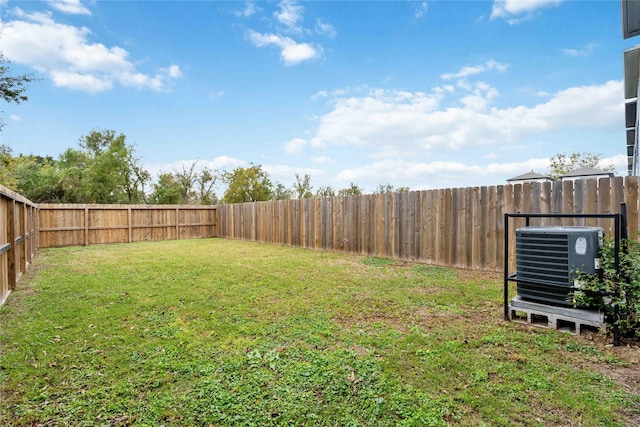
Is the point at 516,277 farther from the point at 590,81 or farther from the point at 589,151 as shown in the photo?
the point at 589,151

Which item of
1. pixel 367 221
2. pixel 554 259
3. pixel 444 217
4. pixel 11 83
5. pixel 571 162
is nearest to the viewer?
pixel 554 259

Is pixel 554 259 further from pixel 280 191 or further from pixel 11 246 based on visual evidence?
pixel 280 191

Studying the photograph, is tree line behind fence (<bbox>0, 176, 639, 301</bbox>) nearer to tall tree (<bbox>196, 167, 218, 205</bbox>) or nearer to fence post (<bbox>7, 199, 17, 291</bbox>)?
fence post (<bbox>7, 199, 17, 291</bbox>)

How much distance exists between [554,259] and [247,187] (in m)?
18.0

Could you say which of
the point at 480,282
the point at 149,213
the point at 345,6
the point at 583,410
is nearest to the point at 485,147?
the point at 345,6

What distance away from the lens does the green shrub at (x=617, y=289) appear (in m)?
2.40

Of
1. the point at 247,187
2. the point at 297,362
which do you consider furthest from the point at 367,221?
the point at 247,187

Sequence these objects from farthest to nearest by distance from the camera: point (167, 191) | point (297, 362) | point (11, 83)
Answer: point (167, 191)
point (11, 83)
point (297, 362)

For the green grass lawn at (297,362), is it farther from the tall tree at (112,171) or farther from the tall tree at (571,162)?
the tall tree at (571,162)

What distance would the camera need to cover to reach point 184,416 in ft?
5.29

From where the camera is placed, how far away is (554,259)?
282 cm

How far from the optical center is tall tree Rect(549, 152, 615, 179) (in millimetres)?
17703

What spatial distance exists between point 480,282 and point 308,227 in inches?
216

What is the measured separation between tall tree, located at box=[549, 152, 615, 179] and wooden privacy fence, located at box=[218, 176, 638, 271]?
53.3 feet
